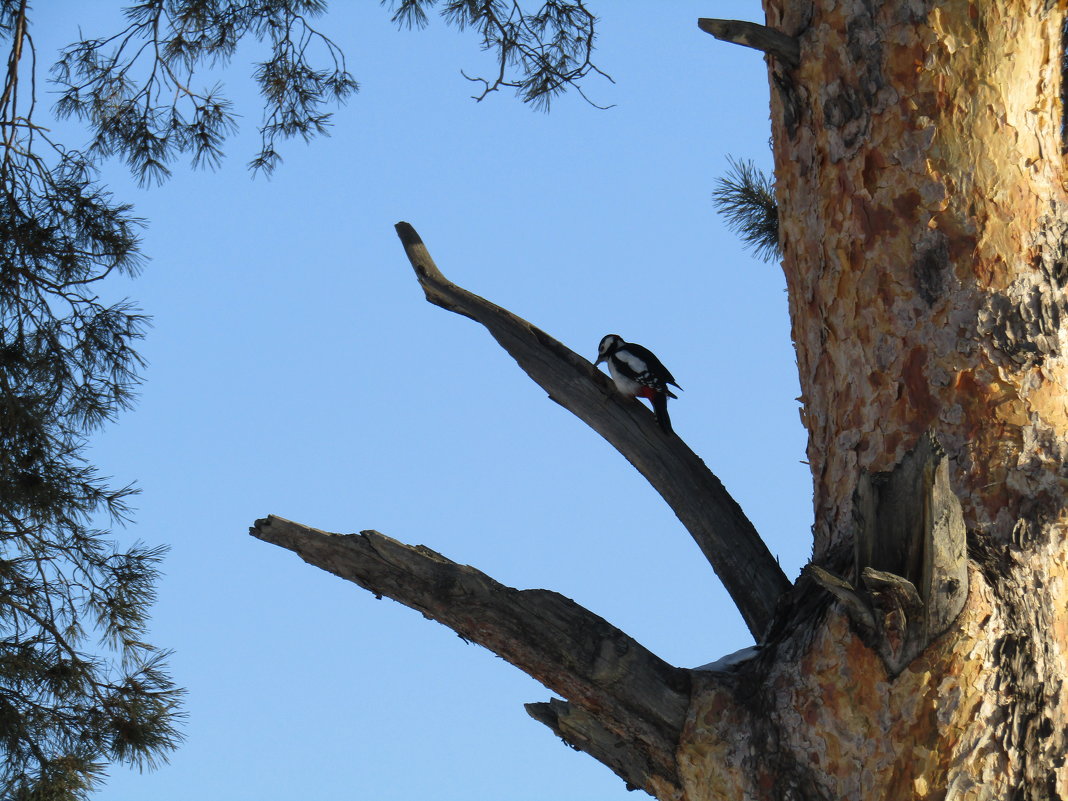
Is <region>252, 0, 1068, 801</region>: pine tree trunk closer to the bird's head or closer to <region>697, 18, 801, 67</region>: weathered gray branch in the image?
<region>697, 18, 801, 67</region>: weathered gray branch

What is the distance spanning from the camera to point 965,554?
2.04 meters

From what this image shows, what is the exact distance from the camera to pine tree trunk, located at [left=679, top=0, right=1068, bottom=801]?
7.00 ft

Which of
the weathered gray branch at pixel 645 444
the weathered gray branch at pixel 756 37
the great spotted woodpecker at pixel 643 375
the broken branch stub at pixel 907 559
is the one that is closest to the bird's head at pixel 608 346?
the great spotted woodpecker at pixel 643 375

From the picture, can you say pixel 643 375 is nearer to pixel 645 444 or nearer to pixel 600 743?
pixel 645 444

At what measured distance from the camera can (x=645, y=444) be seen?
3070 mm

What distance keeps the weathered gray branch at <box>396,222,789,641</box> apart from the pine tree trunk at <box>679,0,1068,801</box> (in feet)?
1.10

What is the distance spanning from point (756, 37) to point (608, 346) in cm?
268

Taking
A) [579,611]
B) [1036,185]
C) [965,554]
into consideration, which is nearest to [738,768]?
[579,611]

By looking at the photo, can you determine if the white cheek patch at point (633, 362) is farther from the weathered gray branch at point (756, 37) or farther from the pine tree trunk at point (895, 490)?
the weathered gray branch at point (756, 37)

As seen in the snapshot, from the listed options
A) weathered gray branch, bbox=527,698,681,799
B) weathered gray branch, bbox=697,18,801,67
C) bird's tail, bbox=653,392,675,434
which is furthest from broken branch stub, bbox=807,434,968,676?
bird's tail, bbox=653,392,675,434

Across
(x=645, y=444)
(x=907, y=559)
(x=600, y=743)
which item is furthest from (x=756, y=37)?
(x=600, y=743)

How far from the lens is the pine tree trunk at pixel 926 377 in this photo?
2.13 metres

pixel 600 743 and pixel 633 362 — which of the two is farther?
pixel 633 362

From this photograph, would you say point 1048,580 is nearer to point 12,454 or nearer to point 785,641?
point 785,641
